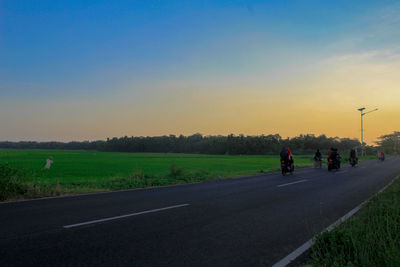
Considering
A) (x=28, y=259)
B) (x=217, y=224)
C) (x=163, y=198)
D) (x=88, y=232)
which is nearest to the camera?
(x=28, y=259)

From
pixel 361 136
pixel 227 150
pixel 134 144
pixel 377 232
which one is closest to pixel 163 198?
pixel 377 232

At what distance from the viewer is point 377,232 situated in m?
4.76

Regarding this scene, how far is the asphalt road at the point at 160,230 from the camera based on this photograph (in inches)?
165

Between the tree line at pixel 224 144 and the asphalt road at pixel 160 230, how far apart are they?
10672 centimetres

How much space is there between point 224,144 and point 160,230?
420 ft

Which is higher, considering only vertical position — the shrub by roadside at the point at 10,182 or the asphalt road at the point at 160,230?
the shrub by roadside at the point at 10,182

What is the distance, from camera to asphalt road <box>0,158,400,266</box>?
13.8 ft

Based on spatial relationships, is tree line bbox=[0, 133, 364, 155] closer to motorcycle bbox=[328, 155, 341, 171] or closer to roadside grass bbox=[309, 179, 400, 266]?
motorcycle bbox=[328, 155, 341, 171]

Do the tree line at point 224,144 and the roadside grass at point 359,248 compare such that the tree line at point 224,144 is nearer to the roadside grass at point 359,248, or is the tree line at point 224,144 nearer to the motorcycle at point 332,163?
the motorcycle at point 332,163

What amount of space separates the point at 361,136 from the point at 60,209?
56.3 meters

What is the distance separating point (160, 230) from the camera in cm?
561

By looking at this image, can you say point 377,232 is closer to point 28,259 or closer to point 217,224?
point 217,224

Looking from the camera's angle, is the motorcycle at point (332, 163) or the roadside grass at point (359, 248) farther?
the motorcycle at point (332, 163)

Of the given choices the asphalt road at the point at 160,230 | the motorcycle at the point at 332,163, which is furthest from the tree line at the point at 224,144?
the asphalt road at the point at 160,230
